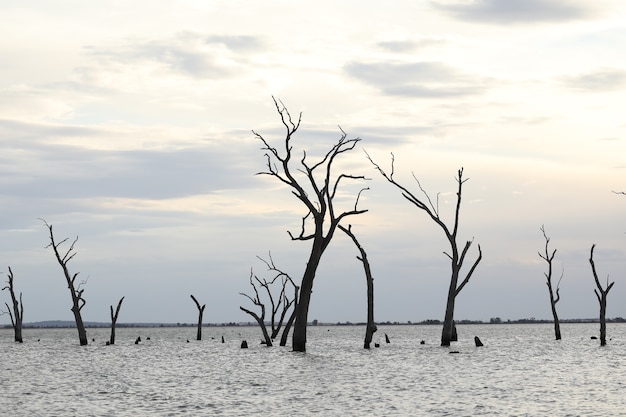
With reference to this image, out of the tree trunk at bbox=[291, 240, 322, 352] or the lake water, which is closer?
the lake water

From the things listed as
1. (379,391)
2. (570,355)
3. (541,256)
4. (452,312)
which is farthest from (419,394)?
(541,256)

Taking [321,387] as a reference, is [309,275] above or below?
above

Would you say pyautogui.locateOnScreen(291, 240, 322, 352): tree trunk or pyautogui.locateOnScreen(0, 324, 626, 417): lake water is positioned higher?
pyautogui.locateOnScreen(291, 240, 322, 352): tree trunk

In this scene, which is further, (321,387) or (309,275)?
(309,275)

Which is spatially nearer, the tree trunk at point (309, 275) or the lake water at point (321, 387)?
the lake water at point (321, 387)

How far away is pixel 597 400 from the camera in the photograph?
31.2 meters

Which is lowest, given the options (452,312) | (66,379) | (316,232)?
(66,379)

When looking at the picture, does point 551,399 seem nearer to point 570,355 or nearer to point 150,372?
point 150,372

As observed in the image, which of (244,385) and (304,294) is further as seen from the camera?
(304,294)

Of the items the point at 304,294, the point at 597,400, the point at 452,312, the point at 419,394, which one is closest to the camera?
the point at 597,400

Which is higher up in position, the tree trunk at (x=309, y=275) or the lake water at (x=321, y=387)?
the tree trunk at (x=309, y=275)

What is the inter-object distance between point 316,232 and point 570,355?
2039 cm

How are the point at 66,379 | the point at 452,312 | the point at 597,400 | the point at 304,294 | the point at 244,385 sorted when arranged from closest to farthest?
the point at 597,400 < the point at 244,385 < the point at 66,379 < the point at 304,294 < the point at 452,312

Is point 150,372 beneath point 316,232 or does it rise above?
beneath
